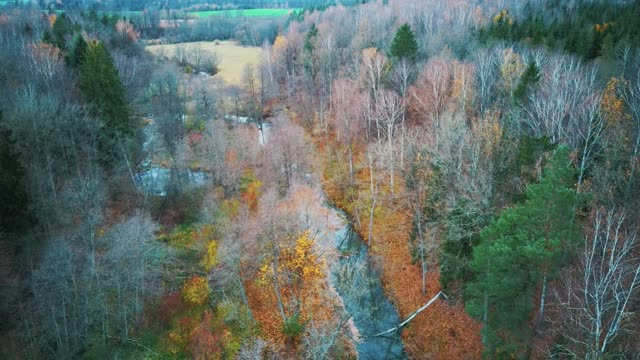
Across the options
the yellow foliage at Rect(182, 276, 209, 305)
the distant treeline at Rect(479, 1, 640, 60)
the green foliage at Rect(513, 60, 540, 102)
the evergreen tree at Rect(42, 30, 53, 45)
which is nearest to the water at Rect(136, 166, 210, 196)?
the yellow foliage at Rect(182, 276, 209, 305)

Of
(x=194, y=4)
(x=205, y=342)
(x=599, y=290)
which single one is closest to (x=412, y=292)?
(x=205, y=342)

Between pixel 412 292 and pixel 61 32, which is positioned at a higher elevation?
pixel 61 32

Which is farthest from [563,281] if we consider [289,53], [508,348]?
[289,53]

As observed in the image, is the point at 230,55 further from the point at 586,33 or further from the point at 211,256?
the point at 211,256

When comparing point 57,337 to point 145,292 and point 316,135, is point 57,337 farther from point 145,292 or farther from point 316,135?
point 316,135

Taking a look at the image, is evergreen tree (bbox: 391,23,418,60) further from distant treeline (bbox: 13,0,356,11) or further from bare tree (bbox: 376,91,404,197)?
distant treeline (bbox: 13,0,356,11)

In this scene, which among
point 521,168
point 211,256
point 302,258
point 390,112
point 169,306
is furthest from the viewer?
point 390,112
